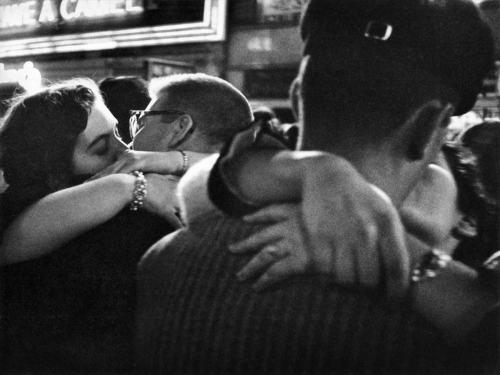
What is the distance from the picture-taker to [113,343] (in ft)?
7.15

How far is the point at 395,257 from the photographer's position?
1626 millimetres

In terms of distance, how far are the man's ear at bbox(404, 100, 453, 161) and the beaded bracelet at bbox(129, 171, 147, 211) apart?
909 mm

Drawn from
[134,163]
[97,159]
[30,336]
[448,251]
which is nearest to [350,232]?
A: [448,251]

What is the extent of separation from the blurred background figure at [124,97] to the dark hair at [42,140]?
0.19 metres

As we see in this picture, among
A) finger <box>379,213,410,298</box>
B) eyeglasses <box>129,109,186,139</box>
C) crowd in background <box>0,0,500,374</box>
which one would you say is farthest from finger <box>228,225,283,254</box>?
eyeglasses <box>129,109,186,139</box>

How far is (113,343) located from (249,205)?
0.84m

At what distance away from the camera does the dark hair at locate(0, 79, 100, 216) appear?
231cm

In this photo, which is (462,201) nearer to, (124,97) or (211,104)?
(211,104)

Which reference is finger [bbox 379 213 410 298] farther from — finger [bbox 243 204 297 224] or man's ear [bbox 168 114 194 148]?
man's ear [bbox 168 114 194 148]

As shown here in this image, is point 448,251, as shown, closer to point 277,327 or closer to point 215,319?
point 277,327

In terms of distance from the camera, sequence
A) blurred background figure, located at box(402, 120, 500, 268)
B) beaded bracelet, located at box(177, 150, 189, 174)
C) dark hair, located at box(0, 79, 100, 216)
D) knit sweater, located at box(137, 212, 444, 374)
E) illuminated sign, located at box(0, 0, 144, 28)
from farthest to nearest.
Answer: illuminated sign, located at box(0, 0, 144, 28)
dark hair, located at box(0, 79, 100, 216)
beaded bracelet, located at box(177, 150, 189, 174)
blurred background figure, located at box(402, 120, 500, 268)
knit sweater, located at box(137, 212, 444, 374)

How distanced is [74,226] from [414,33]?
47.7 inches

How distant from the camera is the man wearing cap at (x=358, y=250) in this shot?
1506 mm

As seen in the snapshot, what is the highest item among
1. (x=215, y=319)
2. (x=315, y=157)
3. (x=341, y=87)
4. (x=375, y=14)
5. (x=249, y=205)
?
(x=375, y=14)
